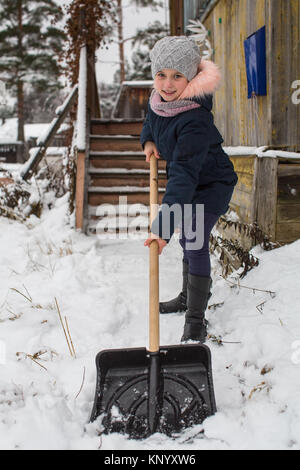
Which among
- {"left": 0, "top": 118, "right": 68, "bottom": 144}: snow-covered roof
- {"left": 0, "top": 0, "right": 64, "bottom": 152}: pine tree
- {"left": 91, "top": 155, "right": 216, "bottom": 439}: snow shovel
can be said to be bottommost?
{"left": 91, "top": 155, "right": 216, "bottom": 439}: snow shovel

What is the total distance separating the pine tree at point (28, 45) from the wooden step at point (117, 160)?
1587 centimetres

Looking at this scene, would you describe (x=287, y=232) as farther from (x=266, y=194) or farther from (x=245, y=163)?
(x=245, y=163)

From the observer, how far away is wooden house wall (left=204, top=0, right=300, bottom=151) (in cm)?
262

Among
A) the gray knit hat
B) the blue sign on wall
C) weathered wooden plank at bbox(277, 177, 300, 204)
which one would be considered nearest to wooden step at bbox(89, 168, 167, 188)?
the blue sign on wall

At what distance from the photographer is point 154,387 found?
5.31 feet

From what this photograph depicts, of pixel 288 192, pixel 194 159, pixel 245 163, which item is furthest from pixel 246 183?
pixel 194 159

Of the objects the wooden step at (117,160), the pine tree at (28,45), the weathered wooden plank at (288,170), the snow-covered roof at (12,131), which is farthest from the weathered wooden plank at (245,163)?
the snow-covered roof at (12,131)

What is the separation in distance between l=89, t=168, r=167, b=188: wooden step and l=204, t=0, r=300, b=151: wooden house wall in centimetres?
172

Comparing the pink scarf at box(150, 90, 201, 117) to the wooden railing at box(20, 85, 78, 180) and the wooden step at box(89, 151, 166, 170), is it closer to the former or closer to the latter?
the wooden step at box(89, 151, 166, 170)

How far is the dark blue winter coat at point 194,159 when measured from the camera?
68.7 inches

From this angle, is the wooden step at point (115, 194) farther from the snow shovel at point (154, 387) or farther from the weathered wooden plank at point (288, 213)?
the snow shovel at point (154, 387)

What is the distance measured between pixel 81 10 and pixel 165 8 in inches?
432

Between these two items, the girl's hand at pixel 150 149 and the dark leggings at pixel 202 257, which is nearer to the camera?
the dark leggings at pixel 202 257

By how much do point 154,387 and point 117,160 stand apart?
14.4ft
